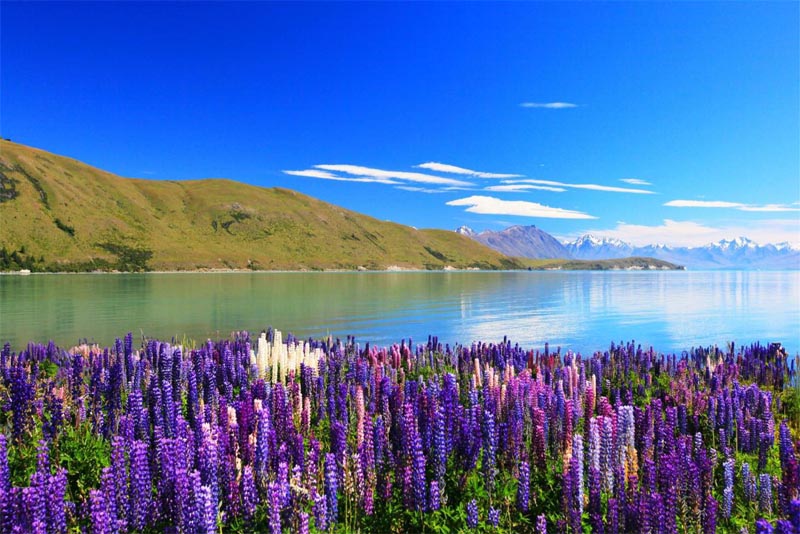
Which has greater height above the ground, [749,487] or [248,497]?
[248,497]

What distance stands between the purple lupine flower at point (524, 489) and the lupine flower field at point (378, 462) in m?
0.03

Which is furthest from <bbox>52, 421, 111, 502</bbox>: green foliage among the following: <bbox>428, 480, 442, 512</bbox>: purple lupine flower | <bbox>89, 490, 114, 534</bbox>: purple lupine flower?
<bbox>428, 480, 442, 512</bbox>: purple lupine flower

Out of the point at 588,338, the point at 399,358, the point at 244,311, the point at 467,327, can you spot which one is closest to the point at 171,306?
the point at 244,311

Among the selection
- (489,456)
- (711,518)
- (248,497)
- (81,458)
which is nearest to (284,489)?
(248,497)

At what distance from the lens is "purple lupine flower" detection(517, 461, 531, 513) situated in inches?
272

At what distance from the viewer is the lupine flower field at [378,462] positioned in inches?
227

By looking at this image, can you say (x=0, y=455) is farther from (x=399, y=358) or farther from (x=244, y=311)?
(x=244, y=311)

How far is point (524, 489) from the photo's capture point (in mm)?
6957

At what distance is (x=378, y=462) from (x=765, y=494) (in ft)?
17.7

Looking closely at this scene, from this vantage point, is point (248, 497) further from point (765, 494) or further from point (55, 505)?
point (765, 494)

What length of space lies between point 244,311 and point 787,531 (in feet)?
156

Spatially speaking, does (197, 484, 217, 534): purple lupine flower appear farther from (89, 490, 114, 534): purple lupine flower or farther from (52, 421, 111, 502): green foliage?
(52, 421, 111, 502): green foliage

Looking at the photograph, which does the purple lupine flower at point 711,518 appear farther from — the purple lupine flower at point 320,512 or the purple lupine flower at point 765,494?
the purple lupine flower at point 320,512

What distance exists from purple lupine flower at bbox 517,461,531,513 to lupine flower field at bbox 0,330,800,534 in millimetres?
26
